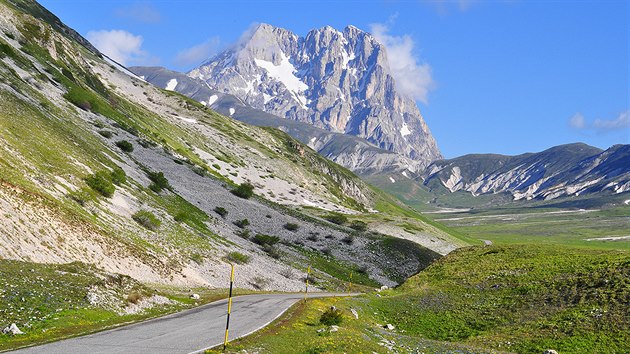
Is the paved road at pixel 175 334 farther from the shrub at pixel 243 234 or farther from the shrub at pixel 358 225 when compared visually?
the shrub at pixel 358 225

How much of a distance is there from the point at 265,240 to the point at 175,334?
4908cm

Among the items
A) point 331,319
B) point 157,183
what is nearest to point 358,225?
point 157,183

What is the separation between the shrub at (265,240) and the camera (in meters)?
70.8

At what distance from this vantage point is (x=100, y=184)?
165 feet

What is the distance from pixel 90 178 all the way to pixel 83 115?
118ft

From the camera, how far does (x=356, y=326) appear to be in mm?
31625

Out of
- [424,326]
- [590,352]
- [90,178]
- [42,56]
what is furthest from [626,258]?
[42,56]

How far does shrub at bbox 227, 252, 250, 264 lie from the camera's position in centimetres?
5606

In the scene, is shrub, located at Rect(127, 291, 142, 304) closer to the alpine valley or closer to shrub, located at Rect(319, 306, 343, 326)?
the alpine valley

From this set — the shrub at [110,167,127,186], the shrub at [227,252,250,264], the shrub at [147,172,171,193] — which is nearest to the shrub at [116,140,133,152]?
the shrub at [147,172,171,193]

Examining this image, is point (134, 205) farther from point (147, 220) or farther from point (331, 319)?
point (331, 319)

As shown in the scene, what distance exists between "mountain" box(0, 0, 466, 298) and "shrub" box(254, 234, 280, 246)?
0.72ft

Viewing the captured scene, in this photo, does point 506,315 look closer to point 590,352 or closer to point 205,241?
point 590,352

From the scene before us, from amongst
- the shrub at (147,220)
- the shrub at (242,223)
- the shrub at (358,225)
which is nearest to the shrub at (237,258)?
the shrub at (147,220)
